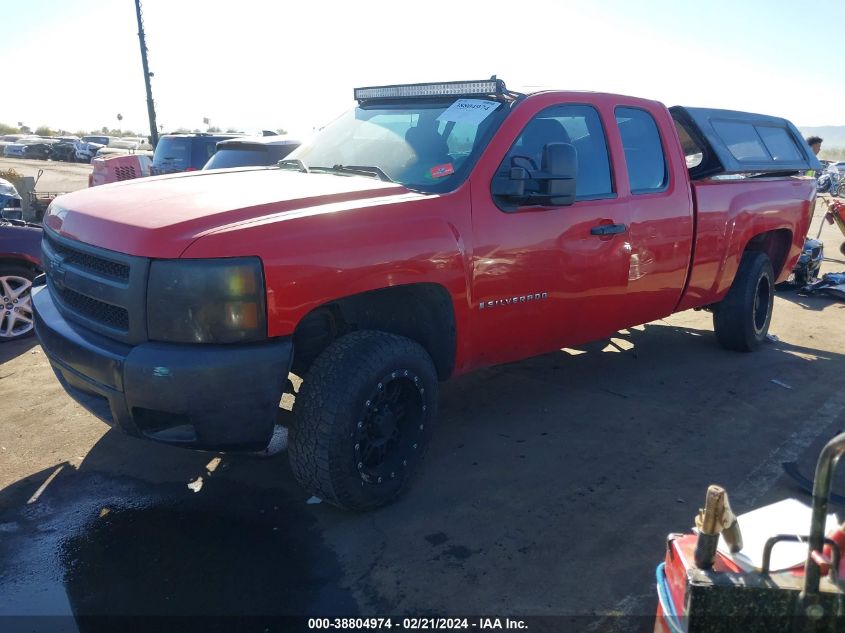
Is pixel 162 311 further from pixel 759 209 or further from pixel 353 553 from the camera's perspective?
pixel 759 209

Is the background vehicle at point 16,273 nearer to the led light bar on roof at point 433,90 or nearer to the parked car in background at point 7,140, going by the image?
the led light bar on roof at point 433,90

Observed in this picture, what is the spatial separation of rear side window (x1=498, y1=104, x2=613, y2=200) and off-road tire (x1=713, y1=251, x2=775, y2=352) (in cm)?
218

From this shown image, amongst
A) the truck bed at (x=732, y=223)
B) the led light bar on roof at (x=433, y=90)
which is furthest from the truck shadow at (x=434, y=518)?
the led light bar on roof at (x=433, y=90)

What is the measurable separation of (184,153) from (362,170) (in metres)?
8.75

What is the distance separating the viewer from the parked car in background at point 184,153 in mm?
11508

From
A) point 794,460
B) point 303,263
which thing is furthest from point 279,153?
point 794,460

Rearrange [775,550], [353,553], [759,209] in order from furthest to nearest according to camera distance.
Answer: [759,209], [353,553], [775,550]

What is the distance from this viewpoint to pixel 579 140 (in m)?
4.27

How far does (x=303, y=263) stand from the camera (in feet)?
9.41

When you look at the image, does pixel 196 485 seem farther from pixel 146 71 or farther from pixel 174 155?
pixel 146 71

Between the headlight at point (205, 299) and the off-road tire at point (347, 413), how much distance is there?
475 mm

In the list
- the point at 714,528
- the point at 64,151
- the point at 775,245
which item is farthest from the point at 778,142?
the point at 64,151

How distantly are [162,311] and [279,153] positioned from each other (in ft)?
20.8

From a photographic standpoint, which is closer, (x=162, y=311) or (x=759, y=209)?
(x=162, y=311)
